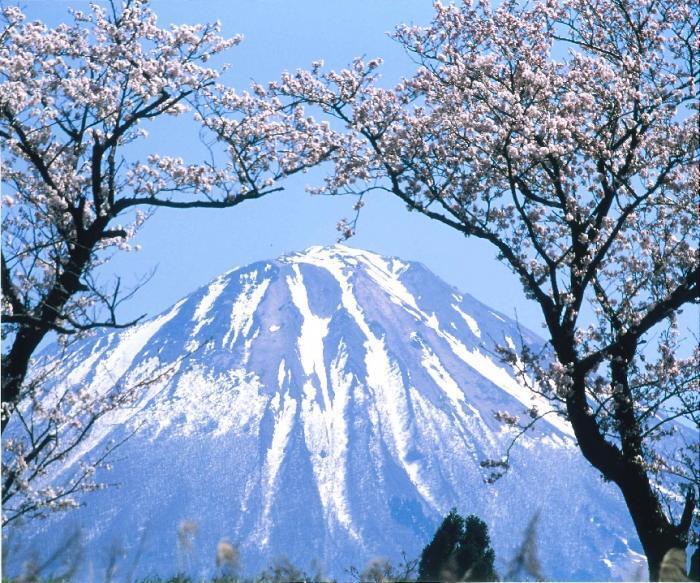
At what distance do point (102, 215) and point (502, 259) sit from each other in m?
5.80

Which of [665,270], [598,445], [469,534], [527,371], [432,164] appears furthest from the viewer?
[469,534]

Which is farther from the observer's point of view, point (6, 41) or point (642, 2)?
point (642, 2)

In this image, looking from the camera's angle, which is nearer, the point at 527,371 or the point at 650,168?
the point at 527,371

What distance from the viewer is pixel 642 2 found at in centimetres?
1352

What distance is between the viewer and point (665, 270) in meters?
12.5

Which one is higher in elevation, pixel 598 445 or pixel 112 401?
pixel 112 401

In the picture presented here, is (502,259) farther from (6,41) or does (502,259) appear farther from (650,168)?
(6,41)

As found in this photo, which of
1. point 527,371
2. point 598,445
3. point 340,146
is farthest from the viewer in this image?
point 340,146

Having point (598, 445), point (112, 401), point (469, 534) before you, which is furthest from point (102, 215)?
point (469, 534)

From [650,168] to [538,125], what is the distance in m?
1.92

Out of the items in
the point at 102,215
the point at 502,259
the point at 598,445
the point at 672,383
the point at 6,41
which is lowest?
the point at 598,445

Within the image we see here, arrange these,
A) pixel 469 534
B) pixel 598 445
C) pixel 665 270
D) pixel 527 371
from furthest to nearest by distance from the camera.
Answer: pixel 469 534 < pixel 665 270 < pixel 527 371 < pixel 598 445

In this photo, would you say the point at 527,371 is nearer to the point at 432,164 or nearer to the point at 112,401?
the point at 432,164

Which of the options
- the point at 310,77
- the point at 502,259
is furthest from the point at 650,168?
the point at 310,77
